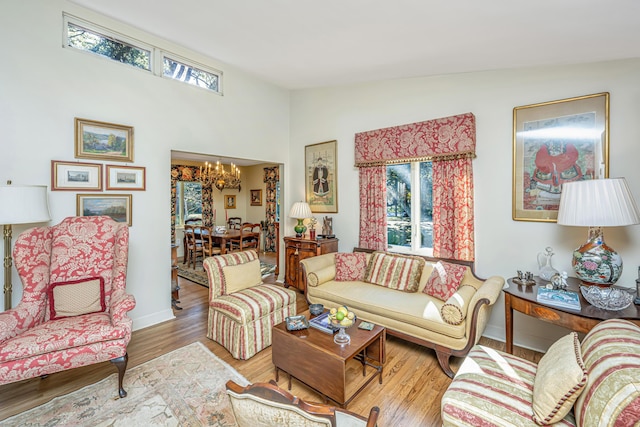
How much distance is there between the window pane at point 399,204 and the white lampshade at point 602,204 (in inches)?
72.1

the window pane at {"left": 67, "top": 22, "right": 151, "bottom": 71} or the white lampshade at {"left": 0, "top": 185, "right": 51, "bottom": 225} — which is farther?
the window pane at {"left": 67, "top": 22, "right": 151, "bottom": 71}

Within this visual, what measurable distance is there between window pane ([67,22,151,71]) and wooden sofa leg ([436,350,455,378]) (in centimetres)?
447

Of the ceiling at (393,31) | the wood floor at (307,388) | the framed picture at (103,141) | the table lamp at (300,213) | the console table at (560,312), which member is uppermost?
the ceiling at (393,31)

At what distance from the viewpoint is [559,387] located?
128 centimetres

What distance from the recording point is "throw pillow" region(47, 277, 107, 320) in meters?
2.38

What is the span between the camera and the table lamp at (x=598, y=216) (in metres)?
1.98

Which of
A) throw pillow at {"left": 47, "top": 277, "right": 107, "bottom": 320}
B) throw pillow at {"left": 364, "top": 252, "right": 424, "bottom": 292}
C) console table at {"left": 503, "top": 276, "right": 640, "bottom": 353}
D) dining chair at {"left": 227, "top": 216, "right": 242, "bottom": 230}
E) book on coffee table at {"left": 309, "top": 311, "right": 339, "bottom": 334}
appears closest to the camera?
console table at {"left": 503, "top": 276, "right": 640, "bottom": 353}

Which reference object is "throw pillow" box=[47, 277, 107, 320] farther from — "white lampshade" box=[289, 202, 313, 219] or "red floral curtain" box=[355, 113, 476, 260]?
"red floral curtain" box=[355, 113, 476, 260]

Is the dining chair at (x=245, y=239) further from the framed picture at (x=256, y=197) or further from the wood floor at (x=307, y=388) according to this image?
the wood floor at (x=307, y=388)

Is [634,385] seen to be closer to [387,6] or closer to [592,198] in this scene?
[592,198]

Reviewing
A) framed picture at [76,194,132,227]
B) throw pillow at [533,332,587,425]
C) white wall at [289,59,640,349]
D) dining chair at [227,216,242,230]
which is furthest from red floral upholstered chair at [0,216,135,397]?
dining chair at [227,216,242,230]

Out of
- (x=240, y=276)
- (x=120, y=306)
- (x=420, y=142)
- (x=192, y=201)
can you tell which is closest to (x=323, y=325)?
(x=240, y=276)

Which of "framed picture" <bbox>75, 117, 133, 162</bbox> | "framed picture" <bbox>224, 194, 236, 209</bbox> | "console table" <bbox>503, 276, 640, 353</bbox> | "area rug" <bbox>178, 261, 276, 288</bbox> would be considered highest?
"framed picture" <bbox>75, 117, 133, 162</bbox>

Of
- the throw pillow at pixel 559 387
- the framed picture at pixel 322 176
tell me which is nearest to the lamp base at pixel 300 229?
the framed picture at pixel 322 176
